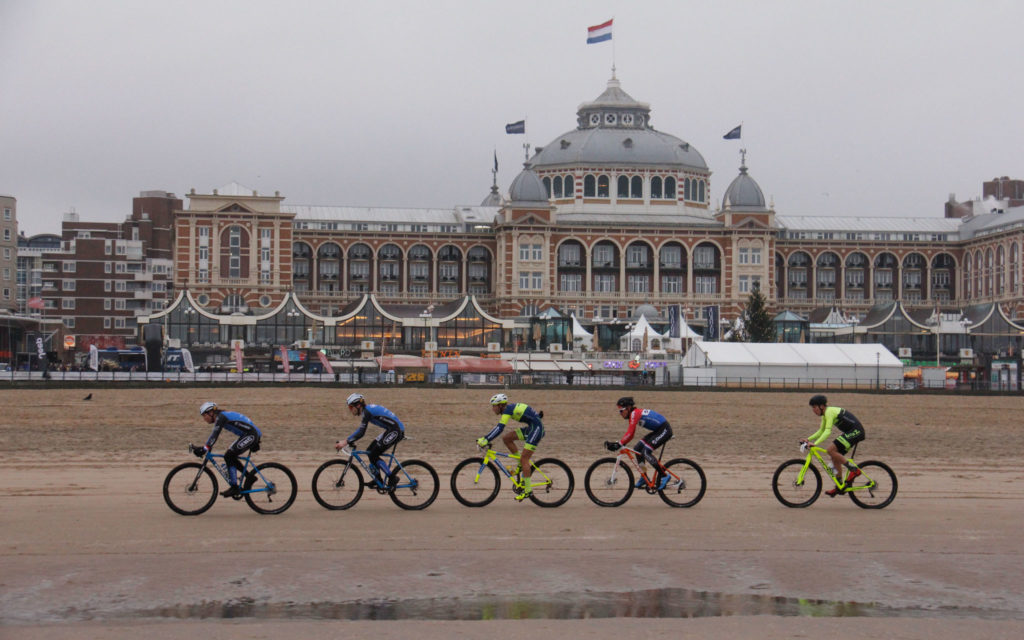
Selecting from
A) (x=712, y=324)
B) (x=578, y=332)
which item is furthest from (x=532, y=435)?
(x=578, y=332)

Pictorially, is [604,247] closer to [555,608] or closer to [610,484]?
[610,484]

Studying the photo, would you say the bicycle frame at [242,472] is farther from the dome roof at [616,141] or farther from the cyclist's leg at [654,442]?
the dome roof at [616,141]

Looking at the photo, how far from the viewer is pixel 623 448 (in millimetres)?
20469

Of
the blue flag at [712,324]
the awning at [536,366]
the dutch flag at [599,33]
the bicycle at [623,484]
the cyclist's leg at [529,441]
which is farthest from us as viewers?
the dutch flag at [599,33]

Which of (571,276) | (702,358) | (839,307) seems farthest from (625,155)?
(702,358)

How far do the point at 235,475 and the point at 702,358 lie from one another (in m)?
65.1

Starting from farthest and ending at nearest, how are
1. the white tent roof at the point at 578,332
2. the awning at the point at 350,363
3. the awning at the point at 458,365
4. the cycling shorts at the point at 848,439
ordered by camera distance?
the white tent roof at the point at 578,332
the awning at the point at 350,363
the awning at the point at 458,365
the cycling shorts at the point at 848,439

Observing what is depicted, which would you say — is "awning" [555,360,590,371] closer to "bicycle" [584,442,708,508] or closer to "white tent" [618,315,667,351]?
"white tent" [618,315,667,351]

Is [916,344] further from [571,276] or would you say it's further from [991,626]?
[991,626]

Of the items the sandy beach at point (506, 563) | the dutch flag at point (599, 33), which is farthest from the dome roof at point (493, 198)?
the sandy beach at point (506, 563)

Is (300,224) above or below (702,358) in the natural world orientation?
above

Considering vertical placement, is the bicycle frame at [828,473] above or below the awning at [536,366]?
below

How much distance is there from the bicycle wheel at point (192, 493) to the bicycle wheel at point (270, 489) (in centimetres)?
57

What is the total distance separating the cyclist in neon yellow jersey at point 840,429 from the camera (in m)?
20.3
